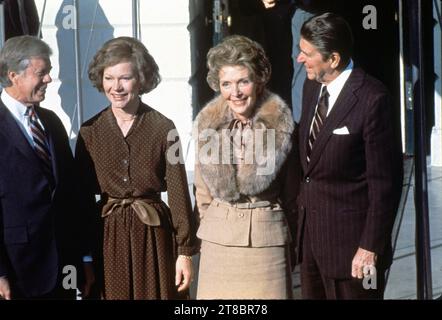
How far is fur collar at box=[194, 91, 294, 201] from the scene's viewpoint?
374 cm

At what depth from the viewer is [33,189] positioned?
12.2 ft

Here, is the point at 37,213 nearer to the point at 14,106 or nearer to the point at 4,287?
the point at 4,287

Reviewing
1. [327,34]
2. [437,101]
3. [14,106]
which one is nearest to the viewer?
[327,34]

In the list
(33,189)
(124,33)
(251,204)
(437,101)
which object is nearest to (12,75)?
(33,189)

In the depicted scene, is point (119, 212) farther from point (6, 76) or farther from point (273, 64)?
point (273, 64)

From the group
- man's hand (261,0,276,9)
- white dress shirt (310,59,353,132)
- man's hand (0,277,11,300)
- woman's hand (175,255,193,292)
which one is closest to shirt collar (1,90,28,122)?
man's hand (0,277,11,300)

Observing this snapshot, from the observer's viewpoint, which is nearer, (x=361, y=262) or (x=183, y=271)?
(x=361, y=262)

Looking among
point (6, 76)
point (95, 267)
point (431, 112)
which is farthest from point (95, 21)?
point (431, 112)

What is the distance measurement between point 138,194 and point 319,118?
828 mm

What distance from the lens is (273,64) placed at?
17.9 ft

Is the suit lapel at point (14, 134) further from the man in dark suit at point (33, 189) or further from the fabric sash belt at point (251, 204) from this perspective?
the fabric sash belt at point (251, 204)

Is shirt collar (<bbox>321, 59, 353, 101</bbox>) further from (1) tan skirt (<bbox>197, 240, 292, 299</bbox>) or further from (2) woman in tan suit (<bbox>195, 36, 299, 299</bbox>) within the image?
(1) tan skirt (<bbox>197, 240, 292, 299</bbox>)

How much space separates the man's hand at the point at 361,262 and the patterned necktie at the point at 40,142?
133cm

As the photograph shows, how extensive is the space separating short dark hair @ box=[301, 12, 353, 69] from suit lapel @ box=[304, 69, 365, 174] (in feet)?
0.39
